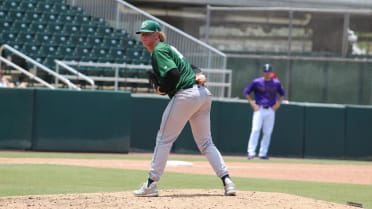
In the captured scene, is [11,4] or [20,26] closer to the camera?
[20,26]

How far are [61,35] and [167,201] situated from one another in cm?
1544

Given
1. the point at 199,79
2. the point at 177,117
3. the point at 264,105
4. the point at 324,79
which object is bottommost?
the point at 264,105

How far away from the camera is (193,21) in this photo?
2320 centimetres

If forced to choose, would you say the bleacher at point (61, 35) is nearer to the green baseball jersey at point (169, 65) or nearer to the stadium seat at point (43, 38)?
the stadium seat at point (43, 38)

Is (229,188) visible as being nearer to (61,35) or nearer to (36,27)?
(61,35)

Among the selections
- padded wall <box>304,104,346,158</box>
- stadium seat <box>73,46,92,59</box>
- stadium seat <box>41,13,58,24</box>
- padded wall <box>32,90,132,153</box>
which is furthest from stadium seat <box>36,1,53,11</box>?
padded wall <box>304,104,346,158</box>

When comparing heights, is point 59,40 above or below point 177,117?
above

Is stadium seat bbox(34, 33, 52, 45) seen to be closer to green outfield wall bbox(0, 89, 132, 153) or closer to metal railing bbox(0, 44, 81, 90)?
metal railing bbox(0, 44, 81, 90)

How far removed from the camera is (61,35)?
2275 cm

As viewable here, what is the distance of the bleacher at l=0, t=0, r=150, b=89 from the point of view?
22094mm

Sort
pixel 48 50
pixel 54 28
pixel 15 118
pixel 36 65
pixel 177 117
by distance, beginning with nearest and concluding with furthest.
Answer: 1. pixel 177 117
2. pixel 15 118
3. pixel 36 65
4. pixel 48 50
5. pixel 54 28

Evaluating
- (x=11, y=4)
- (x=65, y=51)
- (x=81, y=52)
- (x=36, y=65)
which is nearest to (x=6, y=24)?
(x=11, y=4)

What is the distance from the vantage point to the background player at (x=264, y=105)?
1675 centimetres

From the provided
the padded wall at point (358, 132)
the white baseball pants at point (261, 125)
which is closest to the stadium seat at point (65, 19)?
the white baseball pants at point (261, 125)
